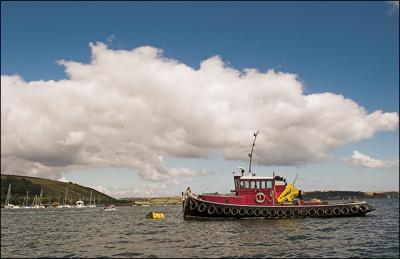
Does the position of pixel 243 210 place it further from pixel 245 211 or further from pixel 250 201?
pixel 250 201


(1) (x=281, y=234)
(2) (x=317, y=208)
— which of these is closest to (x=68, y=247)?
(1) (x=281, y=234)

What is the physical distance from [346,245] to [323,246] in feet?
7.23

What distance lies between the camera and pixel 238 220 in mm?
53719

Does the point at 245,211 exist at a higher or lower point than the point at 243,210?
lower

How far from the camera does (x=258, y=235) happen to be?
37969 mm

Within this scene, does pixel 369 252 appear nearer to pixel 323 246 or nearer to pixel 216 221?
pixel 323 246

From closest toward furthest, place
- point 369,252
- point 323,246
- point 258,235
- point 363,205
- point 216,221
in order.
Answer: point 369,252 < point 323,246 < point 258,235 < point 216,221 < point 363,205

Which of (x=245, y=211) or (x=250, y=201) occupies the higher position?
(x=250, y=201)

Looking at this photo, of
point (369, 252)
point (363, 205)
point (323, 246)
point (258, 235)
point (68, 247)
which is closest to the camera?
point (369, 252)

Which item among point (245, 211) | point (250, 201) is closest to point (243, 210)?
point (245, 211)

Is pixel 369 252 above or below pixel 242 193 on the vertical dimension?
below

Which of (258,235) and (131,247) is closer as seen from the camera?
(131,247)

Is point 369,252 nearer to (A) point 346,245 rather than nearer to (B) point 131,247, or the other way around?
(A) point 346,245

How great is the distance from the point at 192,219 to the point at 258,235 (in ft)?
66.3
